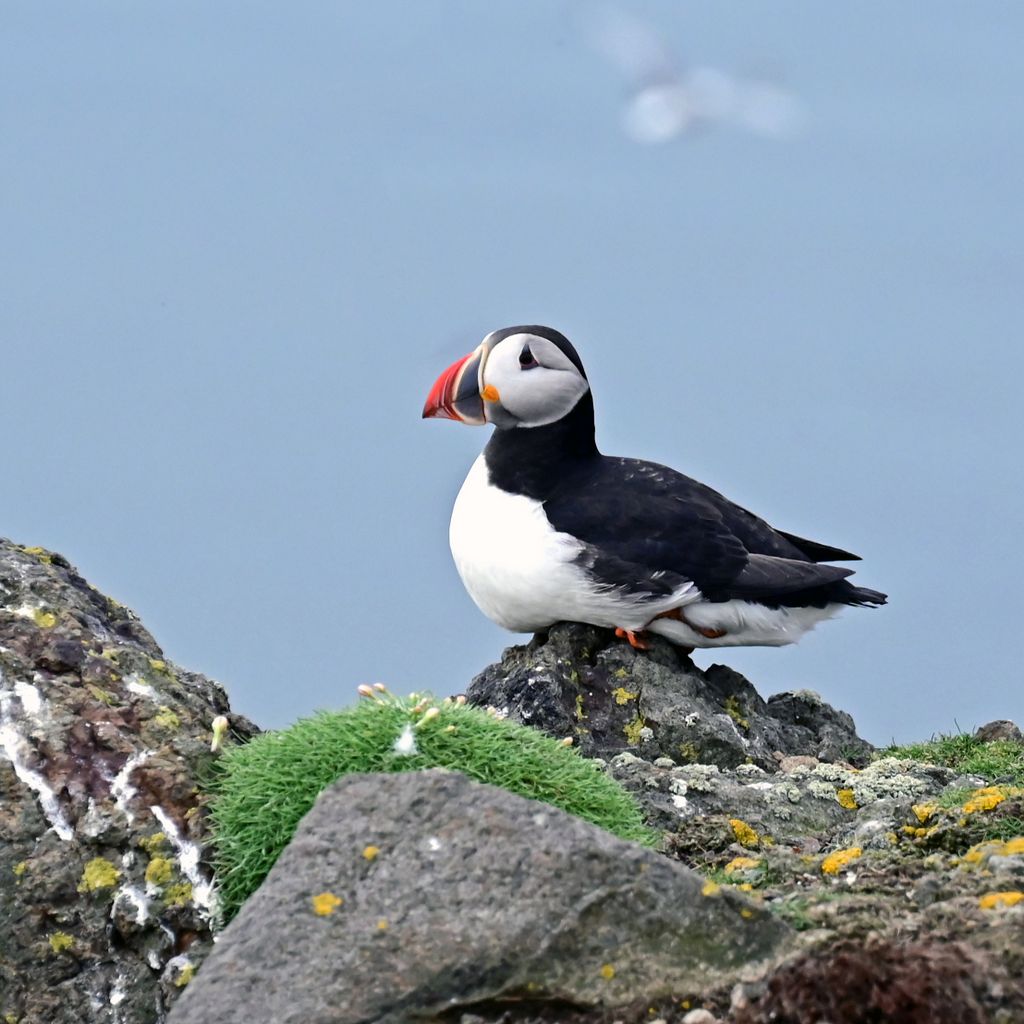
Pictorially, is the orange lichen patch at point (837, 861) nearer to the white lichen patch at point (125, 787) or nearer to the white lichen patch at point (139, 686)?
the white lichen patch at point (125, 787)

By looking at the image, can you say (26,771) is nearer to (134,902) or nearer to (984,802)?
(134,902)

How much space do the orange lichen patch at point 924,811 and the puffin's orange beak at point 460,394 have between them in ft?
15.3

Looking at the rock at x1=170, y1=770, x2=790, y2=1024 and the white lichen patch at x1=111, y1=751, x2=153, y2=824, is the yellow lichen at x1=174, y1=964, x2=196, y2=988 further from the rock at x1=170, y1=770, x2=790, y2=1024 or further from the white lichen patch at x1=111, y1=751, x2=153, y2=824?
the rock at x1=170, y1=770, x2=790, y2=1024

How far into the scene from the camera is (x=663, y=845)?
7582 mm

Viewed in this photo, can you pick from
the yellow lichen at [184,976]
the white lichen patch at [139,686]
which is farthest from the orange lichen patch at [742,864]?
the white lichen patch at [139,686]


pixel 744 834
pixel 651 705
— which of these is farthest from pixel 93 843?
pixel 651 705

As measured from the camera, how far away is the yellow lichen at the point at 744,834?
7938mm

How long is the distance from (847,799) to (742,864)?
2.51 m

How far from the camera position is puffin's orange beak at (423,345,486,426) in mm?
11430

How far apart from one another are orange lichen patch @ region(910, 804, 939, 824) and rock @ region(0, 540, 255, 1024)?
3373mm

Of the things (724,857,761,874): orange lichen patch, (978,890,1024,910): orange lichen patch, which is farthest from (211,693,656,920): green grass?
(978,890,1024,910): orange lichen patch

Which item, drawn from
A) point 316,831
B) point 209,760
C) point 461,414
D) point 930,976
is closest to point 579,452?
point 461,414

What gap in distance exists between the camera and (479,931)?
5055mm

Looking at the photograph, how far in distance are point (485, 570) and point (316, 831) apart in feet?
19.5
